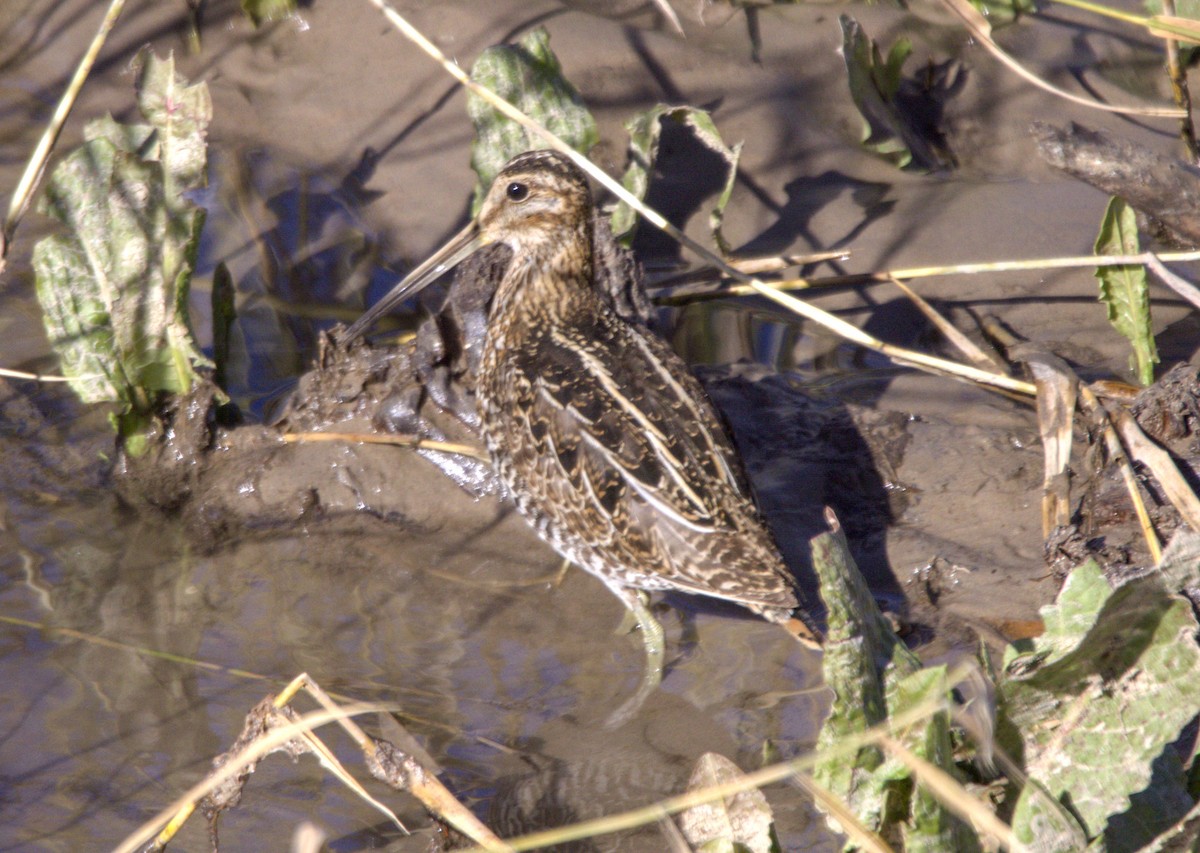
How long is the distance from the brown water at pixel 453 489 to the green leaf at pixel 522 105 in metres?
0.33

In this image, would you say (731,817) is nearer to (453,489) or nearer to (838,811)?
(838,811)

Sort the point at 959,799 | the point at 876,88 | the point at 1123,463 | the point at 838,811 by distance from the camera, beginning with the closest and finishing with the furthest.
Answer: the point at 959,799 < the point at 838,811 < the point at 1123,463 < the point at 876,88

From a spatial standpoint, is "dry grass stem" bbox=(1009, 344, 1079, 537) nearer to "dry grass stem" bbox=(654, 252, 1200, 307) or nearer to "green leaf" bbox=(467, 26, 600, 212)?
"dry grass stem" bbox=(654, 252, 1200, 307)

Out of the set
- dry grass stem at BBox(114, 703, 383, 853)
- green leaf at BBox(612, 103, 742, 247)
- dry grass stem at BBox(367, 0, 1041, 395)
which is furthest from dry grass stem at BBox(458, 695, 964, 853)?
green leaf at BBox(612, 103, 742, 247)

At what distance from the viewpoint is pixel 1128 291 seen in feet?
12.2

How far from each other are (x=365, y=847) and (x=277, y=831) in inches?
7.9

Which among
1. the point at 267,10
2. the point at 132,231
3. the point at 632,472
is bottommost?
the point at 632,472

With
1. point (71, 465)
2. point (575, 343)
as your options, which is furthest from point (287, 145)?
point (575, 343)

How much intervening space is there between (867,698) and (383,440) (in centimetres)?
199

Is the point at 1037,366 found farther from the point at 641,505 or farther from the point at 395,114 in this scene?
the point at 395,114

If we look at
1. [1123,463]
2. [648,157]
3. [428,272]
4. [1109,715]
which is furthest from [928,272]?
[1109,715]

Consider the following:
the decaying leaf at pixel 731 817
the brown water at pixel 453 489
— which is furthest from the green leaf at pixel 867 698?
the brown water at pixel 453 489

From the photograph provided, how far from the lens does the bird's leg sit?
10.6 feet

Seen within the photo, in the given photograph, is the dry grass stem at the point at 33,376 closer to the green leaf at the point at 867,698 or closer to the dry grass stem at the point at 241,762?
the dry grass stem at the point at 241,762
